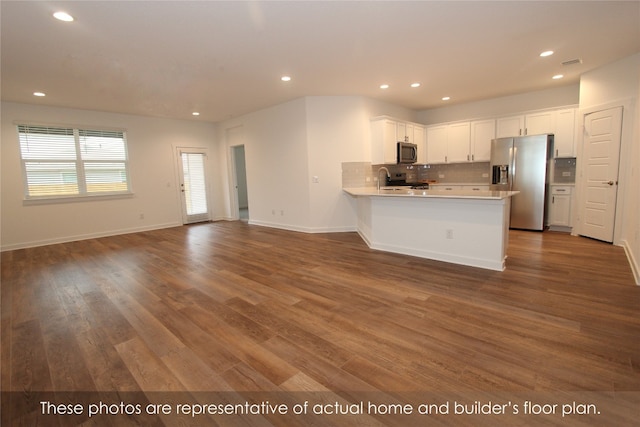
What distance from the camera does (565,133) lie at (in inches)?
216

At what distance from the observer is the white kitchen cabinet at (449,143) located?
668cm

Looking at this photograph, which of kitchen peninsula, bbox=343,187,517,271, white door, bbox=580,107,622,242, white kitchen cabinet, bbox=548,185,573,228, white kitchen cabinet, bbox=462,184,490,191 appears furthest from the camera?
white kitchen cabinet, bbox=462,184,490,191

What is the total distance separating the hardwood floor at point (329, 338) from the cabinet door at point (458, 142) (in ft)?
10.4

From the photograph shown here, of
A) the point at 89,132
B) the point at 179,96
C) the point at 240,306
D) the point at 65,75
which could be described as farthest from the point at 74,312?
the point at 89,132

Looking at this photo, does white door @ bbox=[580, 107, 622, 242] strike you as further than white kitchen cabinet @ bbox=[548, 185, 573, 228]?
No

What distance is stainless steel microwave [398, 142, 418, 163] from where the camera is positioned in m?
6.39

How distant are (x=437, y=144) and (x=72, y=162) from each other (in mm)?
7932

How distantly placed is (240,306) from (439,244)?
2667 millimetres

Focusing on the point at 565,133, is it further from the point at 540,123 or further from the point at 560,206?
the point at 560,206

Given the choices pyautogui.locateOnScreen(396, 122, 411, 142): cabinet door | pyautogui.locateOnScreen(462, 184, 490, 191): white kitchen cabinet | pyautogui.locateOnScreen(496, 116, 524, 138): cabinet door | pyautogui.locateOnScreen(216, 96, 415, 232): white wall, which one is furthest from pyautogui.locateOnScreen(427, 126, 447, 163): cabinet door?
pyautogui.locateOnScreen(496, 116, 524, 138): cabinet door

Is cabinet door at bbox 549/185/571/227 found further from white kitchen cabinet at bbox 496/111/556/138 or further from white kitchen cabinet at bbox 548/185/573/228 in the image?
white kitchen cabinet at bbox 496/111/556/138

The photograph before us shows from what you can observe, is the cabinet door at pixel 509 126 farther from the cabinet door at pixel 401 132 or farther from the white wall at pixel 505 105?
the cabinet door at pixel 401 132

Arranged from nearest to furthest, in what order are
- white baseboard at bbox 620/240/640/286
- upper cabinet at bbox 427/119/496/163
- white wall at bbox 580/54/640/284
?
white baseboard at bbox 620/240/640/286
white wall at bbox 580/54/640/284
upper cabinet at bbox 427/119/496/163

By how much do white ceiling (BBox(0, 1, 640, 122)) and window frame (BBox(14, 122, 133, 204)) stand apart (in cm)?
63
